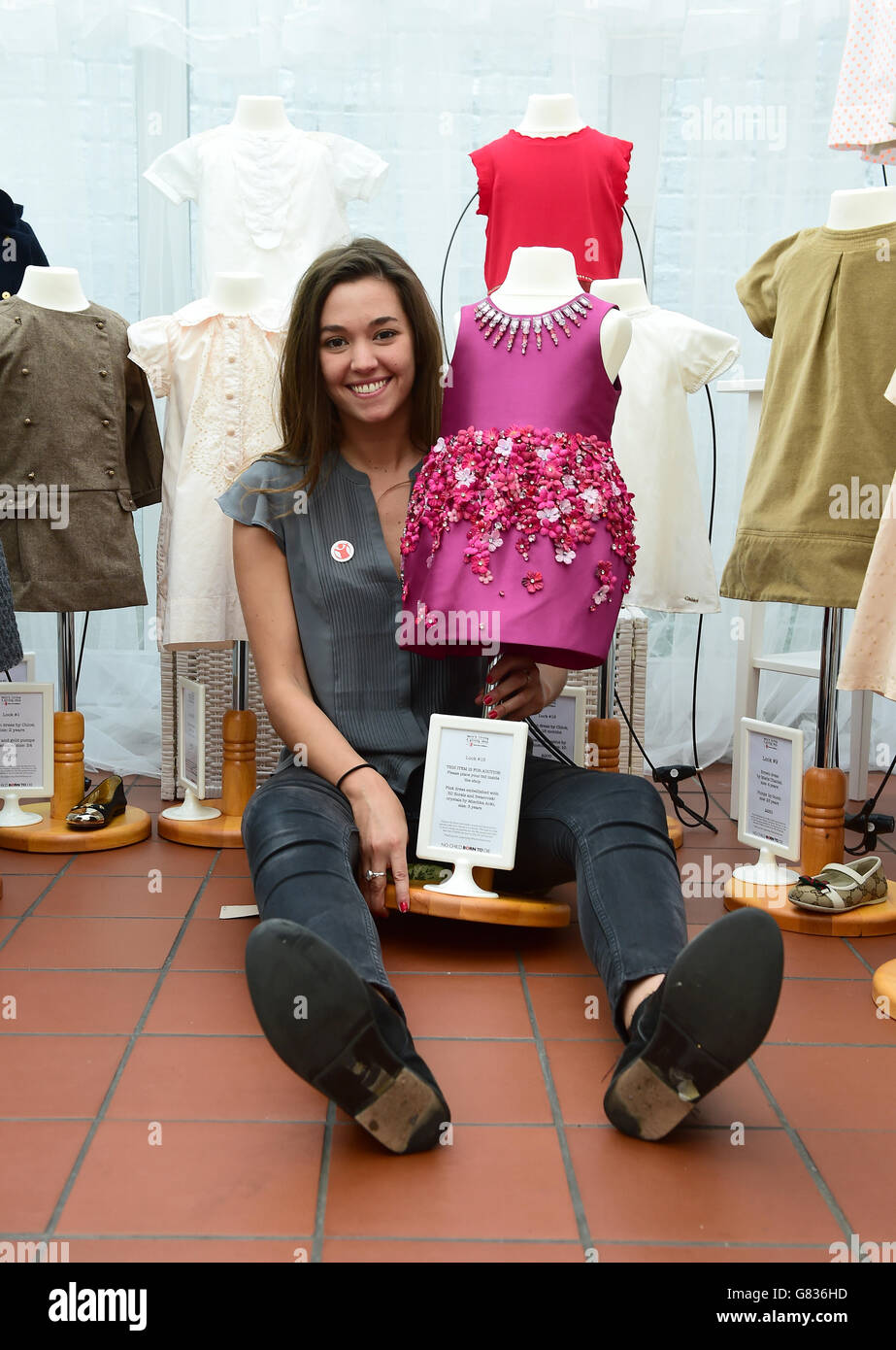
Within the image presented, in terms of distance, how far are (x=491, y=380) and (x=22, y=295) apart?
1.34 meters

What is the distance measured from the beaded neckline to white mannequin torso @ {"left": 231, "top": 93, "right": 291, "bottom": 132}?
122cm

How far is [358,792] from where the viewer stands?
7.39 ft

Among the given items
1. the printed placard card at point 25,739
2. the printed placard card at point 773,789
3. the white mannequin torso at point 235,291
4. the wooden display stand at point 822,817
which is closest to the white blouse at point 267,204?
the white mannequin torso at point 235,291

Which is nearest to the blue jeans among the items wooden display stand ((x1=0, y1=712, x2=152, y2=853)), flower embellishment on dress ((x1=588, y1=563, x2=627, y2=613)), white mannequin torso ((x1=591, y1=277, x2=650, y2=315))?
flower embellishment on dress ((x1=588, y1=563, x2=627, y2=613))

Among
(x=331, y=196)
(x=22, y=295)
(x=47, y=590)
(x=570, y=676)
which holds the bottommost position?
(x=570, y=676)

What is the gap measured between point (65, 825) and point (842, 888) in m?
1.76

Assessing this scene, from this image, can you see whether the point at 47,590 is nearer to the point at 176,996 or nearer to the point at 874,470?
the point at 176,996

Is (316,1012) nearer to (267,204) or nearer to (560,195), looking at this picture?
(560,195)

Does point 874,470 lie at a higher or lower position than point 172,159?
lower

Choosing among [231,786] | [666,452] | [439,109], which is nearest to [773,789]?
[666,452]

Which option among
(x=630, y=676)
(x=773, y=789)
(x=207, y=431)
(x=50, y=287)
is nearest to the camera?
(x=773, y=789)

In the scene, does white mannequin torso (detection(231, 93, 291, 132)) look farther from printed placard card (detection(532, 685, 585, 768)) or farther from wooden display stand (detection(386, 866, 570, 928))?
wooden display stand (detection(386, 866, 570, 928))

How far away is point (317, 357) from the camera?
245 cm

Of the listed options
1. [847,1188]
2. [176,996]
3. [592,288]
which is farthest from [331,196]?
[847,1188]
